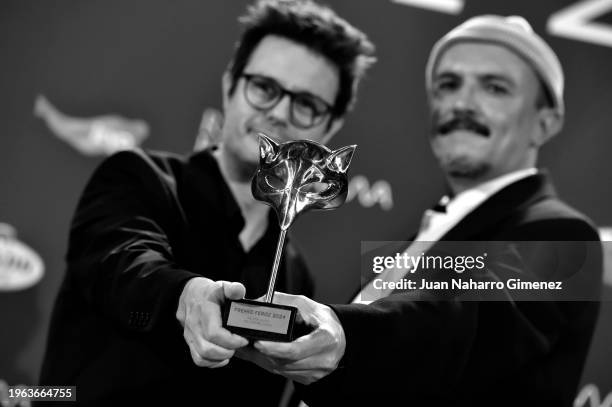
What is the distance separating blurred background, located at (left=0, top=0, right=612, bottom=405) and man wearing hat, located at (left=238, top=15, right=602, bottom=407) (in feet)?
1.79

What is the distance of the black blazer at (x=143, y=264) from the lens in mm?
965

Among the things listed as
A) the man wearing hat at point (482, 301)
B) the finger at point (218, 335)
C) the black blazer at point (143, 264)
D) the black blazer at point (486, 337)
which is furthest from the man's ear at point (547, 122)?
the finger at point (218, 335)

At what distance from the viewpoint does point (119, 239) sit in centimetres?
97

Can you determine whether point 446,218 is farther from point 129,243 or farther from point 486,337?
point 129,243

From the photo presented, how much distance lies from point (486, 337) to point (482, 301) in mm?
57

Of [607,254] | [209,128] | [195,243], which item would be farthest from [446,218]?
[607,254]

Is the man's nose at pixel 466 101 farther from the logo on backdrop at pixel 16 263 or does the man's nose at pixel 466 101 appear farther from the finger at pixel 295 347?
the logo on backdrop at pixel 16 263

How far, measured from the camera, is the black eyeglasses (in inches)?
51.7

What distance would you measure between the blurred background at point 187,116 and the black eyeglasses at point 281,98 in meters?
0.67

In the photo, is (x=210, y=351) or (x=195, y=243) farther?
(x=195, y=243)

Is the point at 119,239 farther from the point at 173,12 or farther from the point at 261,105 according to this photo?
the point at 173,12

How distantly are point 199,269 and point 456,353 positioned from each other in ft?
1.43

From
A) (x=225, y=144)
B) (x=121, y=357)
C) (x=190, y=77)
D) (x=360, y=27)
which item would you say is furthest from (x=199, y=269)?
(x=360, y=27)

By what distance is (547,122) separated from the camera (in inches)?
62.6
